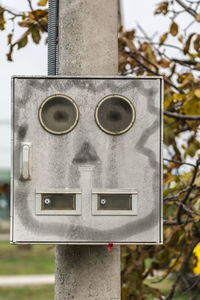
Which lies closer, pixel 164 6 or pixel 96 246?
pixel 96 246

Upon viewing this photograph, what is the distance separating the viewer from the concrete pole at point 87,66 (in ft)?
6.68

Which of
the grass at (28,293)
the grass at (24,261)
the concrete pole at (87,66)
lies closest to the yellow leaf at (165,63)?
the concrete pole at (87,66)

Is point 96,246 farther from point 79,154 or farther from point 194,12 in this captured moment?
point 194,12

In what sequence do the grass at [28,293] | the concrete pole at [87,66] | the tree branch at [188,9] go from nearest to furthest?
the concrete pole at [87,66] < the tree branch at [188,9] < the grass at [28,293]

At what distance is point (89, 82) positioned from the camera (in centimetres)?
194

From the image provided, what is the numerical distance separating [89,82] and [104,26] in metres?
0.31

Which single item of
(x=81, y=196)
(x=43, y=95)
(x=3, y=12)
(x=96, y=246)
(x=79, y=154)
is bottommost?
(x=96, y=246)

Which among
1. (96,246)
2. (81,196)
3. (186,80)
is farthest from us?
(186,80)

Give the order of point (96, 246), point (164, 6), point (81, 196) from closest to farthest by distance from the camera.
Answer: point (81, 196) → point (96, 246) → point (164, 6)

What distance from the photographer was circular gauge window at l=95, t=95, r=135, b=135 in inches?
76.4

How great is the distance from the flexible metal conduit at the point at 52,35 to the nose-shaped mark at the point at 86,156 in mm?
441

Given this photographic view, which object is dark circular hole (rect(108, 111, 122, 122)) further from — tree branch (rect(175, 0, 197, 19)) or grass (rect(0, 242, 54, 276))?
grass (rect(0, 242, 54, 276))

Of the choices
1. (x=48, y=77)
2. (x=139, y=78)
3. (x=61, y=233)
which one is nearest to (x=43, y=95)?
(x=48, y=77)

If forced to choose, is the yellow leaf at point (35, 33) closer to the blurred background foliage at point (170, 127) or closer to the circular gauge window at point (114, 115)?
the blurred background foliage at point (170, 127)
